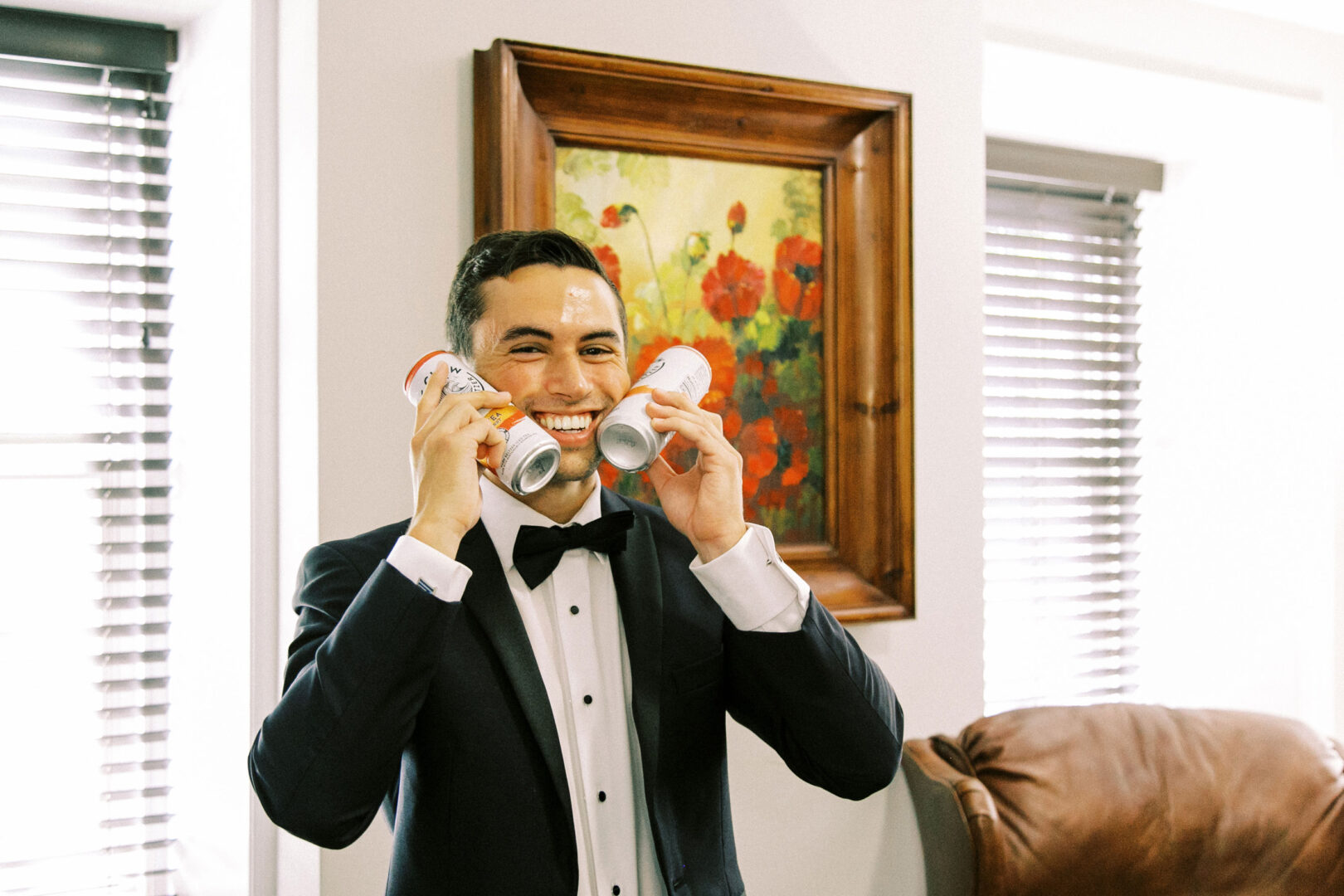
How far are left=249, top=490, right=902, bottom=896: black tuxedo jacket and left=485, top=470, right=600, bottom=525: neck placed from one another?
0.24 feet

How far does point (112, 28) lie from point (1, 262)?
479mm

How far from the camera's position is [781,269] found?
1775 mm

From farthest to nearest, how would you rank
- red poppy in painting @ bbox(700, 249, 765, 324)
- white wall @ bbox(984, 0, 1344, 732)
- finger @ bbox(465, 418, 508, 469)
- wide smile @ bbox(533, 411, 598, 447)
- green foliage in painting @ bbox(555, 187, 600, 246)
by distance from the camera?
white wall @ bbox(984, 0, 1344, 732)
red poppy in painting @ bbox(700, 249, 765, 324)
green foliage in painting @ bbox(555, 187, 600, 246)
wide smile @ bbox(533, 411, 598, 447)
finger @ bbox(465, 418, 508, 469)

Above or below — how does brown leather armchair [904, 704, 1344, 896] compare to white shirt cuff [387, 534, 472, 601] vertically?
below

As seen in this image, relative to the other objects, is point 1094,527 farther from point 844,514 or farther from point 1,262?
point 1,262

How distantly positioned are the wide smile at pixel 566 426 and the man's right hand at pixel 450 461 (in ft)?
0.26

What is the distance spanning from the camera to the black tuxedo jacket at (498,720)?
92cm

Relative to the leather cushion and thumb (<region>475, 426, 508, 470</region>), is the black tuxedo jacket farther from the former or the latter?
the leather cushion

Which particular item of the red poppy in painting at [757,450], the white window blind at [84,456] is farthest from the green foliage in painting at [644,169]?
the white window blind at [84,456]

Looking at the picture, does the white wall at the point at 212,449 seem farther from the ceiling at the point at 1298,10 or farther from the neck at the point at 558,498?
the ceiling at the point at 1298,10

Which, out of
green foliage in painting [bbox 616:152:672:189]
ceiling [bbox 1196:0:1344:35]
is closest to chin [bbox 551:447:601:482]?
green foliage in painting [bbox 616:152:672:189]

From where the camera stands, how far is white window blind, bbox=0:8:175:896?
1750 mm

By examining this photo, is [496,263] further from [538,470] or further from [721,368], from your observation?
[721,368]

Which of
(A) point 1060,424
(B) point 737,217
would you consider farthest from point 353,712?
(A) point 1060,424
